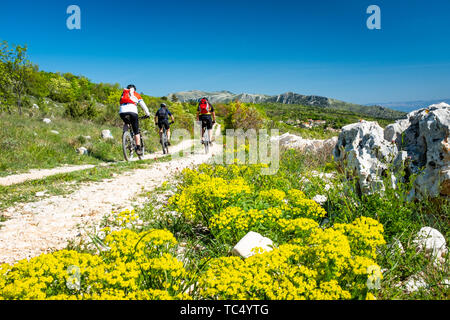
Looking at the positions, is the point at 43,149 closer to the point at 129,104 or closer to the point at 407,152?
the point at 129,104

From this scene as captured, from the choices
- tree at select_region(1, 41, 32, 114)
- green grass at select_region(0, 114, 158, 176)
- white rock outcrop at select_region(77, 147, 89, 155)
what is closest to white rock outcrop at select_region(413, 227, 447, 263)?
green grass at select_region(0, 114, 158, 176)

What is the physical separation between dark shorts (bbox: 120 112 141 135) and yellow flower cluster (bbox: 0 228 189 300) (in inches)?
308

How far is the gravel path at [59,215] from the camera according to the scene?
3.53 m

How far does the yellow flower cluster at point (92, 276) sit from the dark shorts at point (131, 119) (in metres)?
7.82

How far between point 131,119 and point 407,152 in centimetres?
829

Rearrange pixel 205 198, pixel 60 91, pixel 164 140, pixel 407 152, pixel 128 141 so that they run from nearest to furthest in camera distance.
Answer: pixel 205 198, pixel 407 152, pixel 128 141, pixel 164 140, pixel 60 91

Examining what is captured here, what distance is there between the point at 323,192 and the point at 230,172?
7.54ft

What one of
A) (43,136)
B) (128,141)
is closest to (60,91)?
(43,136)

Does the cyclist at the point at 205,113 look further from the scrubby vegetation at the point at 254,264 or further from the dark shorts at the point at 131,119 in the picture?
the scrubby vegetation at the point at 254,264

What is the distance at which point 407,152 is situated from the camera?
4.08m

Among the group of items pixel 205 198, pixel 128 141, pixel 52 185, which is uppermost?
pixel 128 141

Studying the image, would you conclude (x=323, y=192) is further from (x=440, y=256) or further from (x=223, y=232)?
(x=223, y=232)

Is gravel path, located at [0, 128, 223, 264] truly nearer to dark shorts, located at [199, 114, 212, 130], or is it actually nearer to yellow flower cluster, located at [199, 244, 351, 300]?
yellow flower cluster, located at [199, 244, 351, 300]
